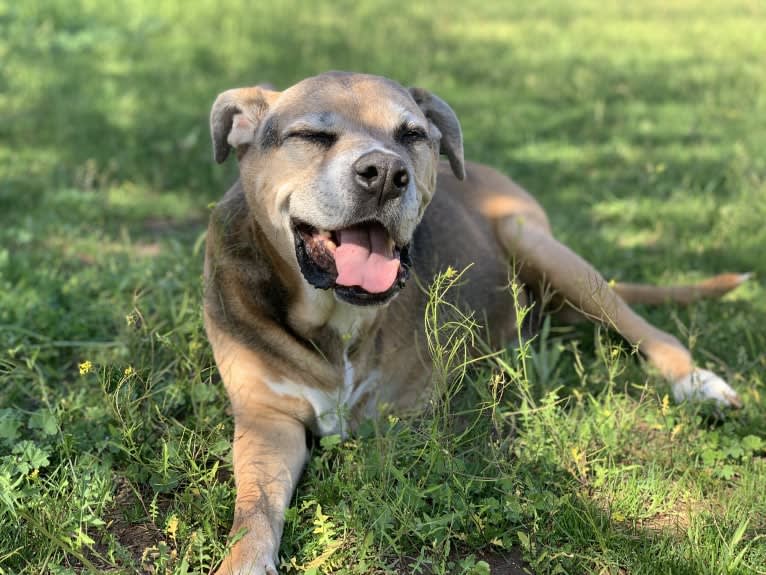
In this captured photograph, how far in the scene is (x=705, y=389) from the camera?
13.7 ft

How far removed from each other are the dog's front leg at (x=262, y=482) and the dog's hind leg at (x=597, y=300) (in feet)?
4.36

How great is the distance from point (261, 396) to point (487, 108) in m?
6.27

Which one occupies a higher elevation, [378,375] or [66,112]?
[378,375]

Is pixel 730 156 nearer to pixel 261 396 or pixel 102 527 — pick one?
pixel 261 396

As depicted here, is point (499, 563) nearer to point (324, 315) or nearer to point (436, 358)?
point (436, 358)

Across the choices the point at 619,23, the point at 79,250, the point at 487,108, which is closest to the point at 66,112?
the point at 79,250

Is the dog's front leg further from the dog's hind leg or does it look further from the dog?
the dog's hind leg

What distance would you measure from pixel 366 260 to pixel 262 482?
874 millimetres

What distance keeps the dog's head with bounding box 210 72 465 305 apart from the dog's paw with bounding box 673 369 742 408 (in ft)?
4.72

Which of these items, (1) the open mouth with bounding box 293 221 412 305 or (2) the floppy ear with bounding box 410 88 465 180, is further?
(2) the floppy ear with bounding box 410 88 465 180

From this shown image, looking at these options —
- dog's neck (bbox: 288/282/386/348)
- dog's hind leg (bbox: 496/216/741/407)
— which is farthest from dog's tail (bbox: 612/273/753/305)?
dog's neck (bbox: 288/282/386/348)

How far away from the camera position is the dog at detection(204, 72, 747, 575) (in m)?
3.41

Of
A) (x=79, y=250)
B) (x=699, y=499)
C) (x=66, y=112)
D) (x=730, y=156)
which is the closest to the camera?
(x=699, y=499)

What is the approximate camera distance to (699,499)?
3.41 meters
